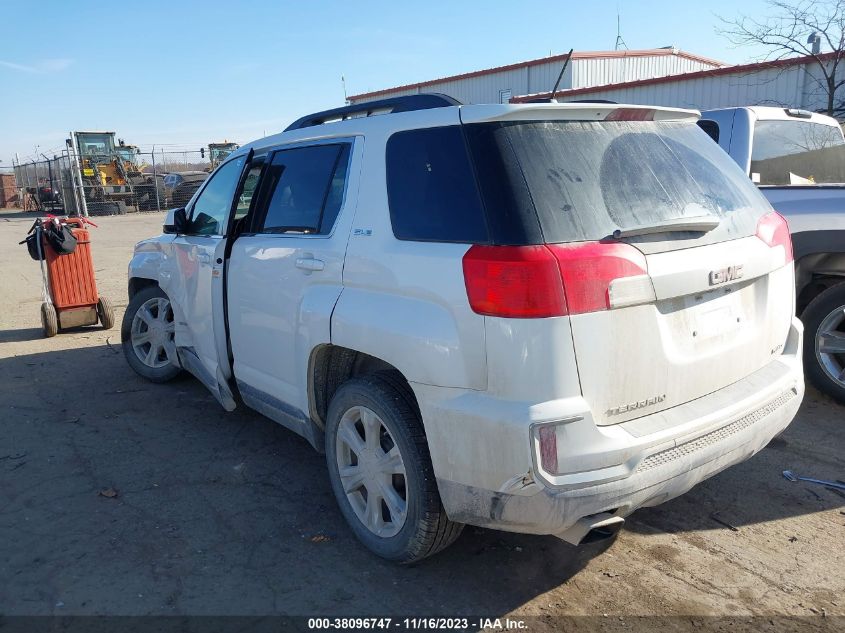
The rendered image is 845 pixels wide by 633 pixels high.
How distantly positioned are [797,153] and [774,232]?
3345 millimetres

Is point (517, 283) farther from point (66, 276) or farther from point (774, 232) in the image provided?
point (66, 276)

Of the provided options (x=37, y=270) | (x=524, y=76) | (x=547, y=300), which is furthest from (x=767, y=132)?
(x=524, y=76)

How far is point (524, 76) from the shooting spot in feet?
77.0

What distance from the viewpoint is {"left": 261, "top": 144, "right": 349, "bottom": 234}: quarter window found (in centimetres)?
349

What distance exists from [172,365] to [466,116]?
4113 mm

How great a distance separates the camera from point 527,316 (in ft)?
8.02

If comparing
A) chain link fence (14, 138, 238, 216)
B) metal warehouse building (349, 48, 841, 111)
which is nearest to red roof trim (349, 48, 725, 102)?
metal warehouse building (349, 48, 841, 111)

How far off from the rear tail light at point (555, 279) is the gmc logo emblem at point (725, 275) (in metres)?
0.37

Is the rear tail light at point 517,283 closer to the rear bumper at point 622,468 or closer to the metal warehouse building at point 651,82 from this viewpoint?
the rear bumper at point 622,468

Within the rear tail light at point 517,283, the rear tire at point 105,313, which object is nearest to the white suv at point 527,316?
the rear tail light at point 517,283

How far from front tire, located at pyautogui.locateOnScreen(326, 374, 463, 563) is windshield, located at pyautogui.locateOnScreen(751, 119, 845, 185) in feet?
13.4

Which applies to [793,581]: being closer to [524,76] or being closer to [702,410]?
[702,410]

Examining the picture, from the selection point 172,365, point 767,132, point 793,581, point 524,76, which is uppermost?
point 524,76

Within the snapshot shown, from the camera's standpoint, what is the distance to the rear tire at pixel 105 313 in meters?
8.05
